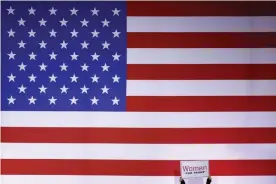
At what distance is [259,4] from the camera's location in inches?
79.1

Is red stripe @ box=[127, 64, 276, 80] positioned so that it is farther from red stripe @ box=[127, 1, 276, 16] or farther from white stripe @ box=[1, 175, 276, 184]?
white stripe @ box=[1, 175, 276, 184]

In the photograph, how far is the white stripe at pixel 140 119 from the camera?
200 centimetres

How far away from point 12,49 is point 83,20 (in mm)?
524

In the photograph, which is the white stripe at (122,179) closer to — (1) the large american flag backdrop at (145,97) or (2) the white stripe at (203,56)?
(1) the large american flag backdrop at (145,97)

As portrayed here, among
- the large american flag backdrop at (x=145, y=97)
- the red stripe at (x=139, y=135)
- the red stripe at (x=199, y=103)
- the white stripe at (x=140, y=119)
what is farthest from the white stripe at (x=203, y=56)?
the red stripe at (x=139, y=135)

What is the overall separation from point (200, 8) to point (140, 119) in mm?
857

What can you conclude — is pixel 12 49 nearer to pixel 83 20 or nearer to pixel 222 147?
pixel 83 20

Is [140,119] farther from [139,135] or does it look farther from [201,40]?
[201,40]

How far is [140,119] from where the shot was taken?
6.58 ft

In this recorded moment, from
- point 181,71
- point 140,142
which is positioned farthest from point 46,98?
point 181,71

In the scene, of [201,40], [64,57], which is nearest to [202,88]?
[201,40]

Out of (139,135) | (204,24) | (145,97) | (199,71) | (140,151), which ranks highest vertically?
(204,24)

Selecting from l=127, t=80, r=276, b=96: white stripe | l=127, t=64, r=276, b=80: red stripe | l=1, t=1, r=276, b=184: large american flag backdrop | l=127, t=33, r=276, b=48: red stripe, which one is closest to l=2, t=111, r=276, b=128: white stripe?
l=1, t=1, r=276, b=184: large american flag backdrop

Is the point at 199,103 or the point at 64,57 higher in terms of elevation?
the point at 64,57
